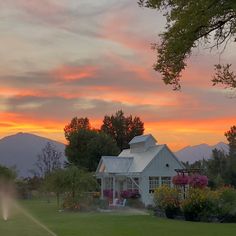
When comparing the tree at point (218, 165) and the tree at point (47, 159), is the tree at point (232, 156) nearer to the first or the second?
the tree at point (218, 165)

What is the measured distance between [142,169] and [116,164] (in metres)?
4.08

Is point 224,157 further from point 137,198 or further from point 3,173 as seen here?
point 3,173

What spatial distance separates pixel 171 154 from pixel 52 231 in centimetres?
2694

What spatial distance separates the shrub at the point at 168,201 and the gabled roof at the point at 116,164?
17115mm

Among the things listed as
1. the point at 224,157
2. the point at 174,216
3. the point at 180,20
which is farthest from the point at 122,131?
the point at 180,20

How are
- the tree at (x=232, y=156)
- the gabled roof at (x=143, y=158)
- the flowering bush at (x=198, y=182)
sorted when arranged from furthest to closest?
the tree at (x=232, y=156)
the gabled roof at (x=143, y=158)
the flowering bush at (x=198, y=182)

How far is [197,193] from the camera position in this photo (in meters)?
26.7

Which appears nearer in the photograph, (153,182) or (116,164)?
(153,182)

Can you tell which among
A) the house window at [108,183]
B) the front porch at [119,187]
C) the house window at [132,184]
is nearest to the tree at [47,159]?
the house window at [108,183]

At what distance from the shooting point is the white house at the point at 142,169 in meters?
44.7

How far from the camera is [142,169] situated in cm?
4459

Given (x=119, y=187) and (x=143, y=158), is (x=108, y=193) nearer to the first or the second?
(x=119, y=187)

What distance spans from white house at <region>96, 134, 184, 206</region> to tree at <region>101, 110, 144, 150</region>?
35730 millimetres

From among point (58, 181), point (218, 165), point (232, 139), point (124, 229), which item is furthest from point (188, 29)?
point (232, 139)
